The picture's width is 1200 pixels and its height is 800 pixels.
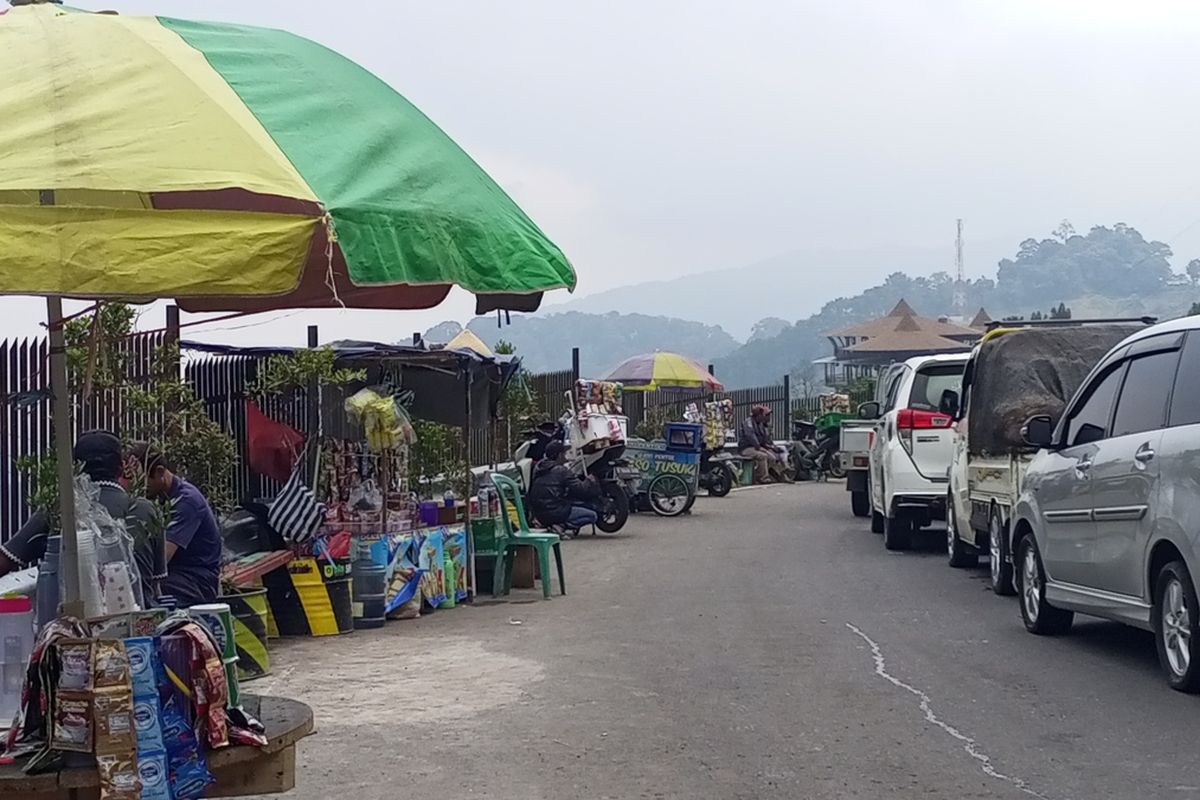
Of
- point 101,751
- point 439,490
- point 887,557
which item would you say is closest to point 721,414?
point 887,557

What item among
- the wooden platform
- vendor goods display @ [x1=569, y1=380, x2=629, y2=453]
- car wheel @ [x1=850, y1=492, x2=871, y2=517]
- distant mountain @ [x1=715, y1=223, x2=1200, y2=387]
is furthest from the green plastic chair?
distant mountain @ [x1=715, y1=223, x2=1200, y2=387]

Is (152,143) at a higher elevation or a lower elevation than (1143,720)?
higher

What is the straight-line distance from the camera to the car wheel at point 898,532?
16453mm

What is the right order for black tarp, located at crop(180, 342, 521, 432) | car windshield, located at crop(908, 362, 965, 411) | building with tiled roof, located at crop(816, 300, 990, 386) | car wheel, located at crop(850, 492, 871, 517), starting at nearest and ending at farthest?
black tarp, located at crop(180, 342, 521, 432) → car windshield, located at crop(908, 362, 965, 411) → car wheel, located at crop(850, 492, 871, 517) → building with tiled roof, located at crop(816, 300, 990, 386)

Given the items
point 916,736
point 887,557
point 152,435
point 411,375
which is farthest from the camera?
point 887,557

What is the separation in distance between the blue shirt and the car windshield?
9.69m

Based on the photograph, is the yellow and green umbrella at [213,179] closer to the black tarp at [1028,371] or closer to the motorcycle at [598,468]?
the black tarp at [1028,371]

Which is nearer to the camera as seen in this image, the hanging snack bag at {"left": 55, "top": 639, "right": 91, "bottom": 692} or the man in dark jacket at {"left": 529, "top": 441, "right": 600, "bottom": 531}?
the hanging snack bag at {"left": 55, "top": 639, "right": 91, "bottom": 692}

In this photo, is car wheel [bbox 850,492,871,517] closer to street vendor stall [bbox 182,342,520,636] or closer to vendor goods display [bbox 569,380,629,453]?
vendor goods display [bbox 569,380,629,453]

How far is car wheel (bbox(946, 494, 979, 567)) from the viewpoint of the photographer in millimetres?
14821

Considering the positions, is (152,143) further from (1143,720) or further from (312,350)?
(312,350)

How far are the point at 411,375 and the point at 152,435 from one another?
10.8ft

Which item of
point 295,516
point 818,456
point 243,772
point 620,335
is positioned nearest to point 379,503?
point 295,516

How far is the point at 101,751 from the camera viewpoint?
14.0 feet
